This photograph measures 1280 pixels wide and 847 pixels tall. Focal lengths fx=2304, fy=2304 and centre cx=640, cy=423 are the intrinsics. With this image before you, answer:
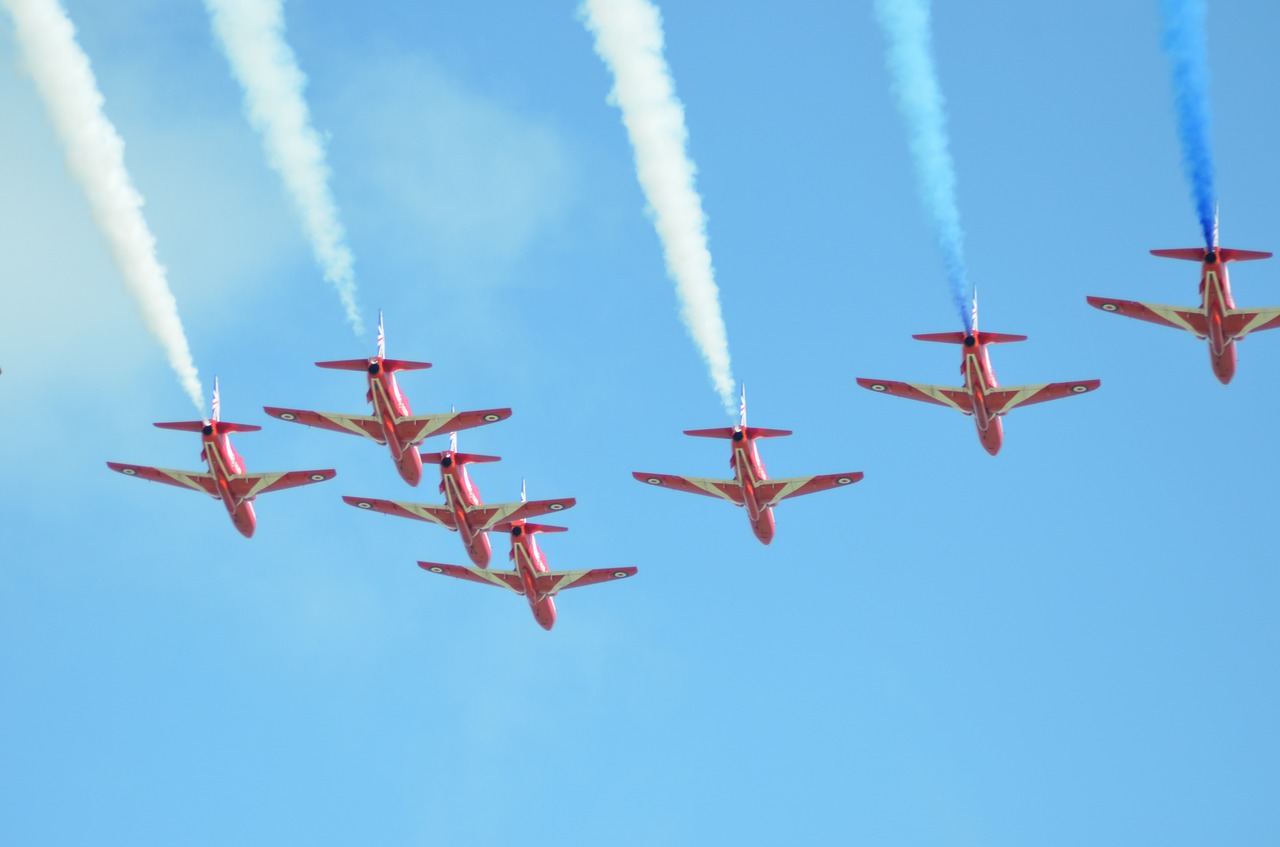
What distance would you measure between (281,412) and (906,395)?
615 inches

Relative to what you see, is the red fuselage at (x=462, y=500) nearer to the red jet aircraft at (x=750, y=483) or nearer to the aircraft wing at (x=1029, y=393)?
the red jet aircraft at (x=750, y=483)

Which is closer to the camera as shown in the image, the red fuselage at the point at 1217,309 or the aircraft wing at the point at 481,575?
the red fuselage at the point at 1217,309

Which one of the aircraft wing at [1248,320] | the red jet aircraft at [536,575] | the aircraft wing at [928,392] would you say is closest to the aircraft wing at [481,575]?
the red jet aircraft at [536,575]

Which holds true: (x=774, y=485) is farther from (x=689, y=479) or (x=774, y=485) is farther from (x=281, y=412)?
(x=281, y=412)

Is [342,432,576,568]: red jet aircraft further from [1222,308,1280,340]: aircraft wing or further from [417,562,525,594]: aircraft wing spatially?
[1222,308,1280,340]: aircraft wing

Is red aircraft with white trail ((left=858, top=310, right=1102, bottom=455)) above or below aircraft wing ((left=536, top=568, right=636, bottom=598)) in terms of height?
above

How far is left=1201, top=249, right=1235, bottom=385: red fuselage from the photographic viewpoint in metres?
52.2

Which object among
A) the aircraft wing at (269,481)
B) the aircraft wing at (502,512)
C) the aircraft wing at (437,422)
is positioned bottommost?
the aircraft wing at (502,512)

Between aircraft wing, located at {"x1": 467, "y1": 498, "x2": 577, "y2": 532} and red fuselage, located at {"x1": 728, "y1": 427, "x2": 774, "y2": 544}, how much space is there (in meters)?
5.01

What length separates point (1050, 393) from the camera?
56375 millimetres

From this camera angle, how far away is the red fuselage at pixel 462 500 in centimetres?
5762

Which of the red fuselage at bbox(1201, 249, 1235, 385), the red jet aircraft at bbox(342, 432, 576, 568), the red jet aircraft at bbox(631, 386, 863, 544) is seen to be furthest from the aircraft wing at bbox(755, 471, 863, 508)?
the red fuselage at bbox(1201, 249, 1235, 385)

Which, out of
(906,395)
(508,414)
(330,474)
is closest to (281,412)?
(330,474)

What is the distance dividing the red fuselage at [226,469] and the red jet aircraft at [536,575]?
21.0 feet
